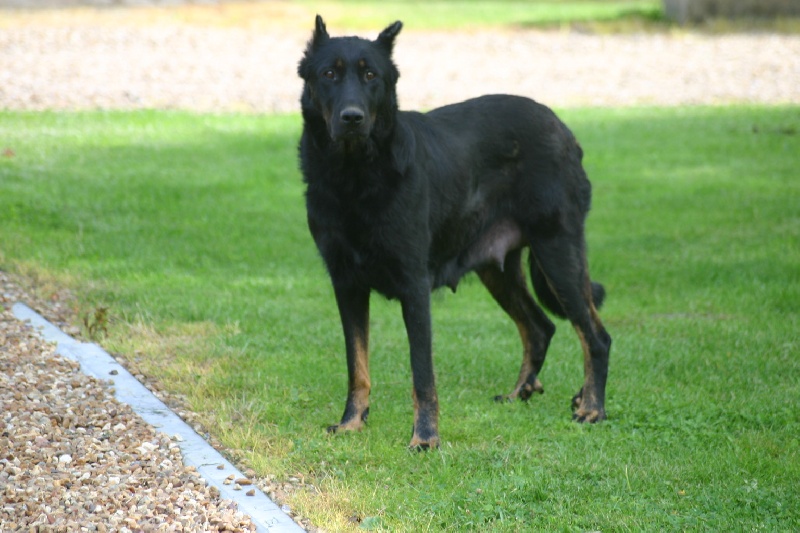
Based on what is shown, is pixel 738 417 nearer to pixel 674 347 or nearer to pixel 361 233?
pixel 674 347

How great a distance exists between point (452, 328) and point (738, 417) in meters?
2.53

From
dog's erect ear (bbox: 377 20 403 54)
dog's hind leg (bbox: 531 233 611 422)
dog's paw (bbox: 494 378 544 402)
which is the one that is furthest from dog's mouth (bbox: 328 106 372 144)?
dog's paw (bbox: 494 378 544 402)

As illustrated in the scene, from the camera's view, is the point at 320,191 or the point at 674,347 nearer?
the point at 320,191

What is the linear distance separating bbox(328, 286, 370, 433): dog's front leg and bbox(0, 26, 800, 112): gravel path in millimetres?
10227

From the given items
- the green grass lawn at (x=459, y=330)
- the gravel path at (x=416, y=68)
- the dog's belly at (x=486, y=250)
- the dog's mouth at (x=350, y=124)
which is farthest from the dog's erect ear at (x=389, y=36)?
the gravel path at (x=416, y=68)

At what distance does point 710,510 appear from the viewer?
4.49 metres

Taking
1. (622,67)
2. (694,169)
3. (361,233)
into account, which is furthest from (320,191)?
(622,67)

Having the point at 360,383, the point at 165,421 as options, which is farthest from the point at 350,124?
the point at 165,421

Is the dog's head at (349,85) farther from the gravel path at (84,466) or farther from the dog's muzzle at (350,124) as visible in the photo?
the gravel path at (84,466)

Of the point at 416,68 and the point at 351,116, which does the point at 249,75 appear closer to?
the point at 416,68

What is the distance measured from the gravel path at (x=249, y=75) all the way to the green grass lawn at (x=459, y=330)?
669 millimetres

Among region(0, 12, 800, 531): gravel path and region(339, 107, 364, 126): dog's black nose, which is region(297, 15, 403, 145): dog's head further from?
region(0, 12, 800, 531): gravel path

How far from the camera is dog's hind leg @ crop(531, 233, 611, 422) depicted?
19.2 ft

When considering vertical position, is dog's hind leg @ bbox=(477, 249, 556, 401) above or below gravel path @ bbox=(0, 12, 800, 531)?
above
